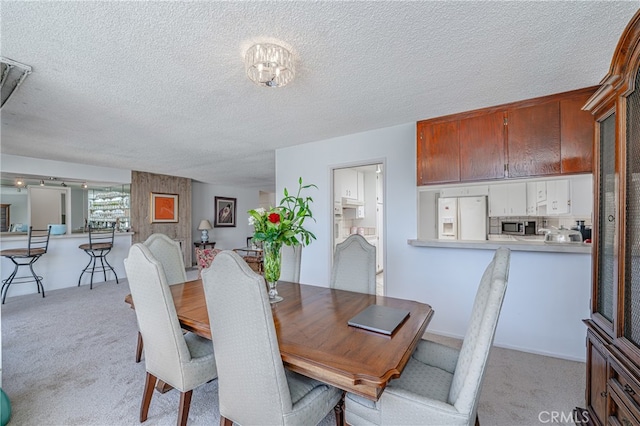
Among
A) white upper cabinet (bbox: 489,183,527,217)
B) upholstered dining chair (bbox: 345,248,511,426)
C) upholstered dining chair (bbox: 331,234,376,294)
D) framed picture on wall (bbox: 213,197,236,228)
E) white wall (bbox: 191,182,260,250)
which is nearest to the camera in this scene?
Result: upholstered dining chair (bbox: 345,248,511,426)

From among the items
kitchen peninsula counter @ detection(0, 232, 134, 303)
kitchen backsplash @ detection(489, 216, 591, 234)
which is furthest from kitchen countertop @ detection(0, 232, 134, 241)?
kitchen backsplash @ detection(489, 216, 591, 234)

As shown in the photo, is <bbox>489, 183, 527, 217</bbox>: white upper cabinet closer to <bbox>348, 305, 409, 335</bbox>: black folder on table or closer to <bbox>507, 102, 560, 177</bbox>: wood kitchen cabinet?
<bbox>507, 102, 560, 177</bbox>: wood kitchen cabinet

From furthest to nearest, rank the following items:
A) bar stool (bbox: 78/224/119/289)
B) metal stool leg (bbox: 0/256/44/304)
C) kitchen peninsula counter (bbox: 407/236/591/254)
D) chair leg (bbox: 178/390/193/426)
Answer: bar stool (bbox: 78/224/119/289) → metal stool leg (bbox: 0/256/44/304) → kitchen peninsula counter (bbox: 407/236/591/254) → chair leg (bbox: 178/390/193/426)

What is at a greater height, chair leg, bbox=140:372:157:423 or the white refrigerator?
the white refrigerator

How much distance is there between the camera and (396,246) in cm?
321

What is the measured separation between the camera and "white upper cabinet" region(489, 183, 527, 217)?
395 cm

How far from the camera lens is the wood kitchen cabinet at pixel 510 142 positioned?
234 centimetres

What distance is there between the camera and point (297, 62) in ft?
6.12

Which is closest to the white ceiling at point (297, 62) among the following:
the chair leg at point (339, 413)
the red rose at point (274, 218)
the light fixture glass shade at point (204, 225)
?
the red rose at point (274, 218)

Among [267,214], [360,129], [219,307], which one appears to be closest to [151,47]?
[267,214]

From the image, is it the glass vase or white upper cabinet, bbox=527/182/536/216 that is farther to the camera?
white upper cabinet, bbox=527/182/536/216
